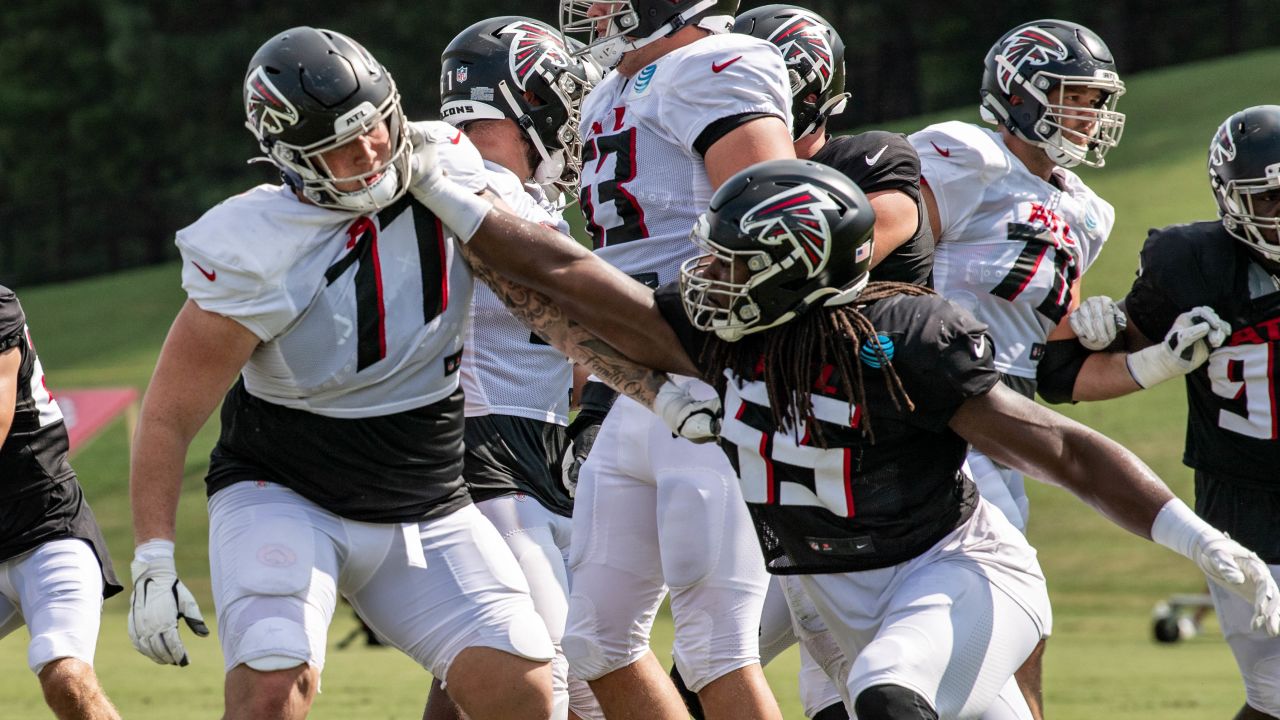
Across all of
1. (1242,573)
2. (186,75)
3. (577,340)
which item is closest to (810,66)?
(577,340)

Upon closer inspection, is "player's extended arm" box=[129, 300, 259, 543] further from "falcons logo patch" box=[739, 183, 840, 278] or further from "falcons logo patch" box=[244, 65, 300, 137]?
"falcons logo patch" box=[739, 183, 840, 278]

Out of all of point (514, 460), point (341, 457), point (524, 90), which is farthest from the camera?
point (524, 90)

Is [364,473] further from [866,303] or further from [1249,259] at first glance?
[1249,259]

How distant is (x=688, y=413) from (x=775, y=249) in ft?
1.45

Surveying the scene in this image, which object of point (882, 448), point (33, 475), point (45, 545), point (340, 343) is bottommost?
point (45, 545)

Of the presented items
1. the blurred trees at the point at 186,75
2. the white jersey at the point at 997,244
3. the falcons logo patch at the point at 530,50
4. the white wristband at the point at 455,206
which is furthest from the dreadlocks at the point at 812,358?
the blurred trees at the point at 186,75

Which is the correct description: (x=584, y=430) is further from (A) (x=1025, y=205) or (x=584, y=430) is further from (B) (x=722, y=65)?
(A) (x=1025, y=205)

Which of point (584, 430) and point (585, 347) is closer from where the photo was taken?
point (585, 347)

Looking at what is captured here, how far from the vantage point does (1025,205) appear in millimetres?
5129

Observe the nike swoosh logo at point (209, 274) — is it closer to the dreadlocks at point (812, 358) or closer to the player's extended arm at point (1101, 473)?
the dreadlocks at point (812, 358)

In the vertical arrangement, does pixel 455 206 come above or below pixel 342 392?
above

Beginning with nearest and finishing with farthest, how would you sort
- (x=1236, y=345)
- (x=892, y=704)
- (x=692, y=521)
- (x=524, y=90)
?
(x=892, y=704) → (x=692, y=521) → (x=1236, y=345) → (x=524, y=90)

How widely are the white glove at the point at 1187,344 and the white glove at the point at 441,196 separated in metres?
2.10

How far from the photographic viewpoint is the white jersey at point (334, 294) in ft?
11.9
